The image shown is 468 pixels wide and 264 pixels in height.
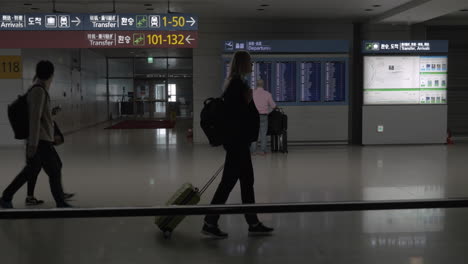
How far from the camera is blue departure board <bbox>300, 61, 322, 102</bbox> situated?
1317 centimetres

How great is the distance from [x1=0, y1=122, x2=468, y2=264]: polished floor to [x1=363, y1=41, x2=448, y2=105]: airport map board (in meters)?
1.96

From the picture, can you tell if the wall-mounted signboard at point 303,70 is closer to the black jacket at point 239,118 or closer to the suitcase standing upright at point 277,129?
the suitcase standing upright at point 277,129

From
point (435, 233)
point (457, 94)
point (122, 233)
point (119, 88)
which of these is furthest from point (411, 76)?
point (119, 88)

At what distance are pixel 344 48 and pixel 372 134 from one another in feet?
7.56

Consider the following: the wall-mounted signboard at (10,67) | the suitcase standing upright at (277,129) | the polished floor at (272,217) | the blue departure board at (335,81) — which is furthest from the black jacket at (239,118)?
the wall-mounted signboard at (10,67)

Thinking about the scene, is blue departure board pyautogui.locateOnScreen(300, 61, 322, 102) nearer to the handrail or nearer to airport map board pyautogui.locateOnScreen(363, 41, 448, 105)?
airport map board pyautogui.locateOnScreen(363, 41, 448, 105)

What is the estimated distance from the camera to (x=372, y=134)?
13125 mm

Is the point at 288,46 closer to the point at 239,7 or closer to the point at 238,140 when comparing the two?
the point at 239,7

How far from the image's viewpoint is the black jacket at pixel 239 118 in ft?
14.4

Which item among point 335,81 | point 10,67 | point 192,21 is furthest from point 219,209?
point 10,67

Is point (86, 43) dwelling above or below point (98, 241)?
above

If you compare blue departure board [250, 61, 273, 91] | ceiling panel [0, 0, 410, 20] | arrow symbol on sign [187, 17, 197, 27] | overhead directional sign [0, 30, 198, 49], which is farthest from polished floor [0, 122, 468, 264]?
ceiling panel [0, 0, 410, 20]

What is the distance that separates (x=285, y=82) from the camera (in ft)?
43.1

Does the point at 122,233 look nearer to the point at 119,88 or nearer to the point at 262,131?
the point at 262,131
